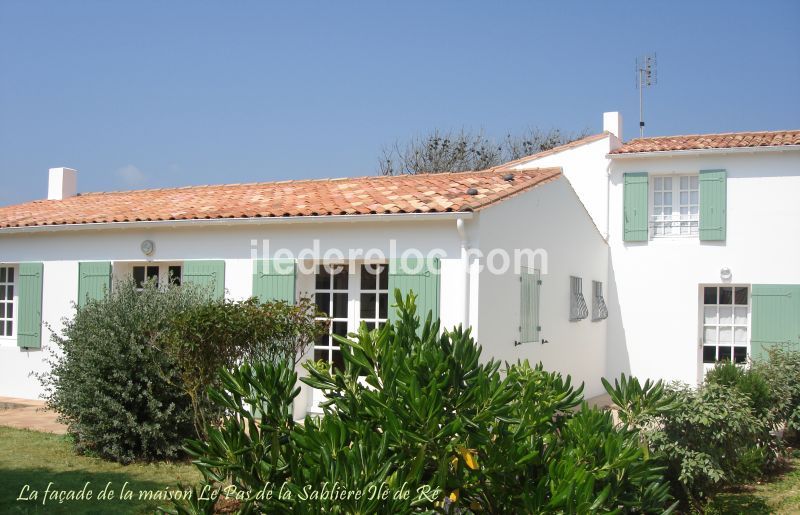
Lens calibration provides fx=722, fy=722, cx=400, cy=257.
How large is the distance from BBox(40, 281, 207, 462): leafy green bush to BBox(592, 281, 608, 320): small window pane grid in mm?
9123

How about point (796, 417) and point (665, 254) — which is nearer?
point (796, 417)

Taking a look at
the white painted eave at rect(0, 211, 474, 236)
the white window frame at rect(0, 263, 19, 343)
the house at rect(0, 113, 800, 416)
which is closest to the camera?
the white painted eave at rect(0, 211, 474, 236)

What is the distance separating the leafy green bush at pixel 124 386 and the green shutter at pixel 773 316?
11271 millimetres

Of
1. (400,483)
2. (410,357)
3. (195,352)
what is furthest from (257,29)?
(400,483)

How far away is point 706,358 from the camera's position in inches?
602

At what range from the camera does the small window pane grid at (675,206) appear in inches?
602

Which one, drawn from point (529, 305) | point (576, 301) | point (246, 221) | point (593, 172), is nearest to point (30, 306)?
point (246, 221)

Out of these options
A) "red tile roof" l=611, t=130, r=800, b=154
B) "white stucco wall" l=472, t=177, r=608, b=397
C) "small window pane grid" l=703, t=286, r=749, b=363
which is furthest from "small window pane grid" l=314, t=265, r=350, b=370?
"small window pane grid" l=703, t=286, r=749, b=363

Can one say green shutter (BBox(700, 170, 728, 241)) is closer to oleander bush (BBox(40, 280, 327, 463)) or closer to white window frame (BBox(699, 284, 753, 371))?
white window frame (BBox(699, 284, 753, 371))

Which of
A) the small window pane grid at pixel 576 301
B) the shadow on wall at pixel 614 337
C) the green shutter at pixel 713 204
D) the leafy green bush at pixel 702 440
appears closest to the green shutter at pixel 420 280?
the leafy green bush at pixel 702 440

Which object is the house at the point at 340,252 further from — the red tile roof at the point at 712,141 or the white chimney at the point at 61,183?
the red tile roof at the point at 712,141

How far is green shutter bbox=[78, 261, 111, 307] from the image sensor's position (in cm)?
1173

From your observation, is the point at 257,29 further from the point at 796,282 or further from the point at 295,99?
the point at 796,282

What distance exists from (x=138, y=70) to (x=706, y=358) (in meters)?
12.7
